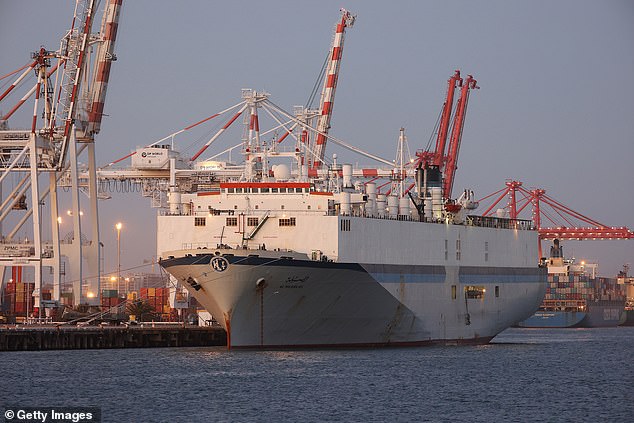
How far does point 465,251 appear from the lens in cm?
8231

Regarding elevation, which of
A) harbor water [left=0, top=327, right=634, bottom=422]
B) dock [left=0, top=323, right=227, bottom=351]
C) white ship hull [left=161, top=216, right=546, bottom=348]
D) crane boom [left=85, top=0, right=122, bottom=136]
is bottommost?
harbor water [left=0, top=327, right=634, bottom=422]

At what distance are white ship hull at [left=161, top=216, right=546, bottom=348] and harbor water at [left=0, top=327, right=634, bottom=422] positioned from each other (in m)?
1.30

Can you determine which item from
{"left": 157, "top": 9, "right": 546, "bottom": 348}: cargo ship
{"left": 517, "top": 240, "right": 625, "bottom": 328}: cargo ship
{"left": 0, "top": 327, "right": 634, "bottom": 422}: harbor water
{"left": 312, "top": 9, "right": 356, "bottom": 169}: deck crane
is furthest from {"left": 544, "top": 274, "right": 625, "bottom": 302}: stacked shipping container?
{"left": 0, "top": 327, "right": 634, "bottom": 422}: harbor water

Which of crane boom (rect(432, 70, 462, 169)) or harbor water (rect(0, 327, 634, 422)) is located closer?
harbor water (rect(0, 327, 634, 422))

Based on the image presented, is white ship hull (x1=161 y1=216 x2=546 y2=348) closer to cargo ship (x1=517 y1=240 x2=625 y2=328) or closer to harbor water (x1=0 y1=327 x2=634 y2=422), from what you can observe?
harbor water (x1=0 y1=327 x2=634 y2=422)

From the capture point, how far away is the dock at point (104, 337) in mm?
71375

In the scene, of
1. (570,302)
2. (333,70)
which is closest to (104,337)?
(333,70)

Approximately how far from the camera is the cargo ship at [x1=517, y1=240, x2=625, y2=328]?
179 meters

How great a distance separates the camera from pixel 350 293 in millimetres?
69062

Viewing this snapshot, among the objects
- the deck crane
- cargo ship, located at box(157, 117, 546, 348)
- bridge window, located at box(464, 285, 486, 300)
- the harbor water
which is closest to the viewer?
the harbor water

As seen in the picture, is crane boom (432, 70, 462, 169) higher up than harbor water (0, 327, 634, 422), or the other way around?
crane boom (432, 70, 462, 169)

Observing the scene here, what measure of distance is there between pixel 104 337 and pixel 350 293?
607 inches

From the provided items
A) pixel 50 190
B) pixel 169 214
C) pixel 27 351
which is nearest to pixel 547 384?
pixel 169 214

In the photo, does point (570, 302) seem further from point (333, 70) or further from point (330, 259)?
point (330, 259)
